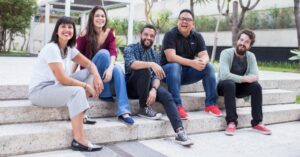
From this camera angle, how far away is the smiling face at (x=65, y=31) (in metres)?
3.05

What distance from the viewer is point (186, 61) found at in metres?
3.93

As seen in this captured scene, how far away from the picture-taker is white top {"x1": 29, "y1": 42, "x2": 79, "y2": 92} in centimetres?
296

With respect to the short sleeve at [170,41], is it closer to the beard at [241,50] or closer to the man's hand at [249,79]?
the beard at [241,50]

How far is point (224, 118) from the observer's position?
13.4ft

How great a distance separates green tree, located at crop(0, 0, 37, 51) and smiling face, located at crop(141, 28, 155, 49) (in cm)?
711

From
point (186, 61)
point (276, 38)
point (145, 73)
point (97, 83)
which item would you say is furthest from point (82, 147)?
point (276, 38)

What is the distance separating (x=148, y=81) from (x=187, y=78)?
76cm

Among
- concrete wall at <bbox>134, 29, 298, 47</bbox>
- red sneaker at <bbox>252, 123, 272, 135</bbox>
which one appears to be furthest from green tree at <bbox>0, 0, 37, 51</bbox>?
concrete wall at <bbox>134, 29, 298, 47</bbox>

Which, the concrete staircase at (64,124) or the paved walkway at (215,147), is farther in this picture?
the paved walkway at (215,147)

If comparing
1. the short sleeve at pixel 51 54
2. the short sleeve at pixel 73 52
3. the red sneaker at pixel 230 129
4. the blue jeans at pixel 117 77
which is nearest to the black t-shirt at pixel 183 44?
the blue jeans at pixel 117 77

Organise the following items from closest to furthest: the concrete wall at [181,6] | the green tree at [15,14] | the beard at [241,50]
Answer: the beard at [241,50]
the green tree at [15,14]
the concrete wall at [181,6]

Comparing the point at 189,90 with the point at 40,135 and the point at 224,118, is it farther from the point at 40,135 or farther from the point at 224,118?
the point at 40,135

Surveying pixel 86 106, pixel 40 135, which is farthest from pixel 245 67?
pixel 40 135

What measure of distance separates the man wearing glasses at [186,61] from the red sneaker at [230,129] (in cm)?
20
